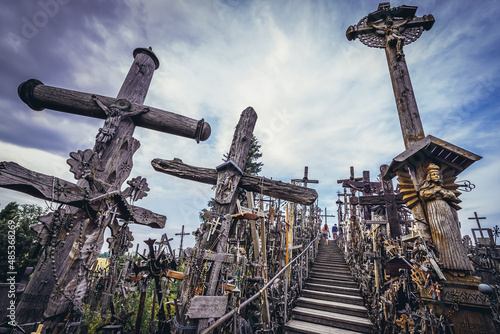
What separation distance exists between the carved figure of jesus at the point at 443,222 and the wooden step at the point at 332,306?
12.3ft

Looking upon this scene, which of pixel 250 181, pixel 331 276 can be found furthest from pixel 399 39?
pixel 331 276

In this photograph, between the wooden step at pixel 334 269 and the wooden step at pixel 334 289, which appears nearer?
the wooden step at pixel 334 289

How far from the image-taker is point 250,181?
4031 mm

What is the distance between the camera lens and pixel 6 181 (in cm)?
201

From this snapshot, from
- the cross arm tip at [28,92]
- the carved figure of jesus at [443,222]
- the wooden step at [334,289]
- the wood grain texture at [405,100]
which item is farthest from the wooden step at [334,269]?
the cross arm tip at [28,92]

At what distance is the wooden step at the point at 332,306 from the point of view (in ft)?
20.3

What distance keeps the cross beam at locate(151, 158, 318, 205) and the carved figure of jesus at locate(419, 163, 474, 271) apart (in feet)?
7.41

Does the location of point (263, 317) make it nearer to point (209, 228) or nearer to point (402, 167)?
point (209, 228)

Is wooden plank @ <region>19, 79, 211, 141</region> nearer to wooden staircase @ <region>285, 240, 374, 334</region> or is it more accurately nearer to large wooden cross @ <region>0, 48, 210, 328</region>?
large wooden cross @ <region>0, 48, 210, 328</region>

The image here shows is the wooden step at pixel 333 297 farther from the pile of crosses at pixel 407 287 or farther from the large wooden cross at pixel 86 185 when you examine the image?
the large wooden cross at pixel 86 185

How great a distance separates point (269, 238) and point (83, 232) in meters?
8.17

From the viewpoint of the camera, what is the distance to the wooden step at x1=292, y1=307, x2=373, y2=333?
5.45 meters

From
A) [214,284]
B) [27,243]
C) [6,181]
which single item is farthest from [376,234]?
[27,243]

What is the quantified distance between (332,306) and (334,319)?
32.2 inches
